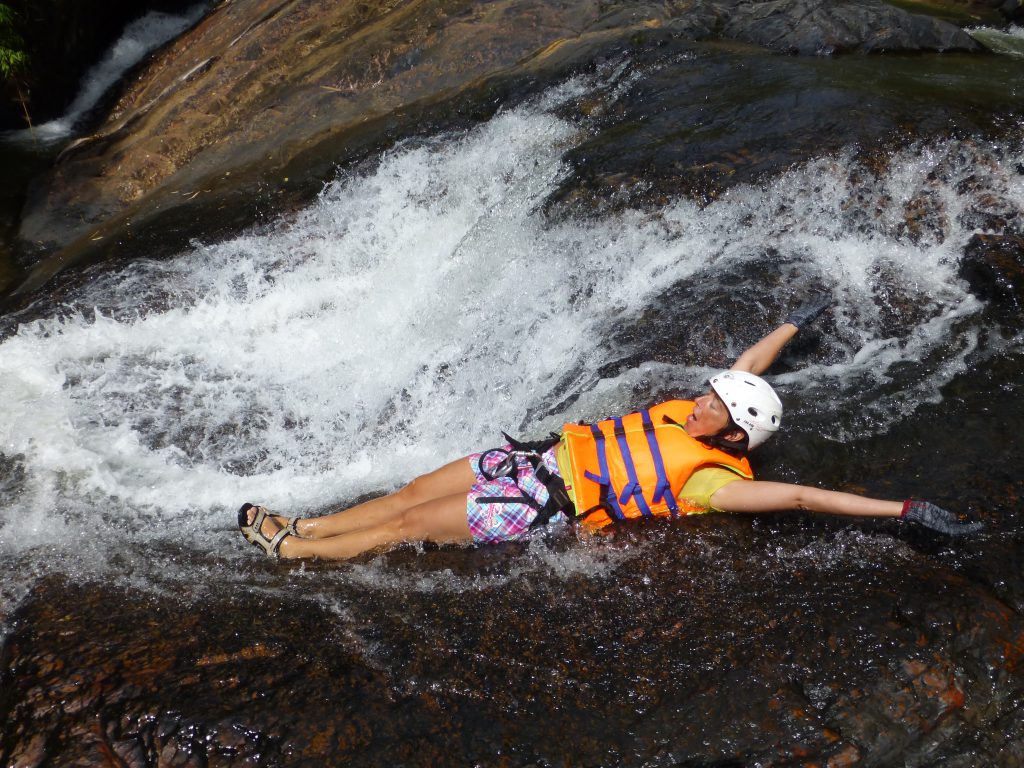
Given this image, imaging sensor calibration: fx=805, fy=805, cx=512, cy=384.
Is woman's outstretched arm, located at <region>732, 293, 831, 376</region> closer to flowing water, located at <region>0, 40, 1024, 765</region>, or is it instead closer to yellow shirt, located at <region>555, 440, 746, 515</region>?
flowing water, located at <region>0, 40, 1024, 765</region>

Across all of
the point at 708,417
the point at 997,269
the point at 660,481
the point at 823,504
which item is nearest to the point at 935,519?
the point at 823,504

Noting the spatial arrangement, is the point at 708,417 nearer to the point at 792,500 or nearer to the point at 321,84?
the point at 792,500

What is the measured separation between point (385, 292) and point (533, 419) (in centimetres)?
249

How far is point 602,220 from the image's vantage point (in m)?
7.48

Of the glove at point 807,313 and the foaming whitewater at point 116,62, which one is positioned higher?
the foaming whitewater at point 116,62

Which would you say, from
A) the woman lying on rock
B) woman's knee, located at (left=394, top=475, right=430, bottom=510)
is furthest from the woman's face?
woman's knee, located at (left=394, top=475, right=430, bottom=510)

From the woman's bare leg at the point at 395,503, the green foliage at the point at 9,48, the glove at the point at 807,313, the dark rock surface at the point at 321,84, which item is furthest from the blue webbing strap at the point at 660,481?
the green foliage at the point at 9,48

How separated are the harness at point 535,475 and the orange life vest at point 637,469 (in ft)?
0.24

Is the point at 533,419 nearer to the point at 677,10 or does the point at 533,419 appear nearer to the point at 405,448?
the point at 405,448

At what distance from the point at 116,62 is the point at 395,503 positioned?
11008 millimetres

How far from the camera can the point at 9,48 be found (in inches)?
420

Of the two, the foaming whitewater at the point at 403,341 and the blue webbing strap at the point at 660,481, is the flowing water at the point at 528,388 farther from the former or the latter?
the blue webbing strap at the point at 660,481

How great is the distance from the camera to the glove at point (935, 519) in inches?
163

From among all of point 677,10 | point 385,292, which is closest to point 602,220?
point 385,292
